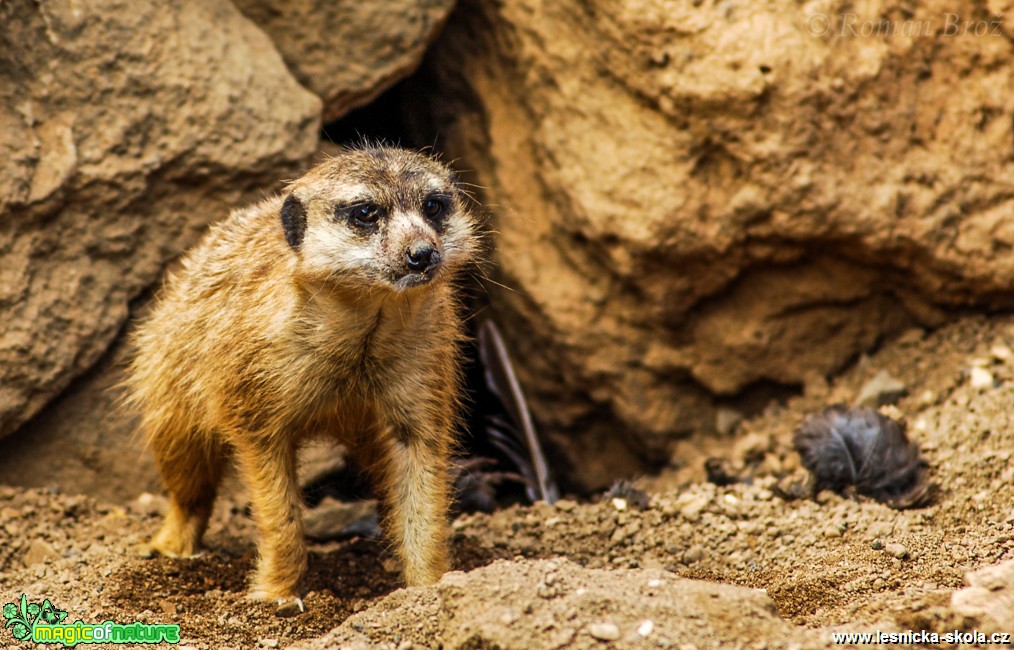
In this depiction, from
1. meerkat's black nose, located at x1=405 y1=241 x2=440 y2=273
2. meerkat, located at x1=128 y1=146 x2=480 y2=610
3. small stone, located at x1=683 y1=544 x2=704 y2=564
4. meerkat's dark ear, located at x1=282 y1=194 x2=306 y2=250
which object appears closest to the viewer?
meerkat's black nose, located at x1=405 y1=241 x2=440 y2=273

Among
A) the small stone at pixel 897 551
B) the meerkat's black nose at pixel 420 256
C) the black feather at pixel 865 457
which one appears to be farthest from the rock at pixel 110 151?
the small stone at pixel 897 551

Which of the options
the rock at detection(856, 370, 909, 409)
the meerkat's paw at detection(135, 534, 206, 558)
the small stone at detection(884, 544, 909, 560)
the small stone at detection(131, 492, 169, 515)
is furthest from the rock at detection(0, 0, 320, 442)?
the small stone at detection(884, 544, 909, 560)

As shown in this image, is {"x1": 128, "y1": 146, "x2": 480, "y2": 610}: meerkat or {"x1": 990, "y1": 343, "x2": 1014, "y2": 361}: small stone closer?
{"x1": 128, "y1": 146, "x2": 480, "y2": 610}: meerkat

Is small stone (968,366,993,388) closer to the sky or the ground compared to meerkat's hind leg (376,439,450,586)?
closer to the sky

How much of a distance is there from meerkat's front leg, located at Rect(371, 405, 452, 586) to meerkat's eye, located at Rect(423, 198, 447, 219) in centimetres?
82

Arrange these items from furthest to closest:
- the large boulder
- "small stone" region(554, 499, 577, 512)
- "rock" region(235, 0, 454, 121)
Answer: "rock" region(235, 0, 454, 121), the large boulder, "small stone" region(554, 499, 577, 512)

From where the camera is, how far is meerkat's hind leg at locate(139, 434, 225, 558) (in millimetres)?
5285

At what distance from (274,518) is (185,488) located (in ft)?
3.17

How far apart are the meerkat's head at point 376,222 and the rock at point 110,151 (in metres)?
1.46

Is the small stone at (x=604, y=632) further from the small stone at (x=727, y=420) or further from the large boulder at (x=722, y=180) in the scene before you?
the small stone at (x=727, y=420)

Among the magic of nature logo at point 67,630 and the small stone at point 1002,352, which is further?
the small stone at point 1002,352

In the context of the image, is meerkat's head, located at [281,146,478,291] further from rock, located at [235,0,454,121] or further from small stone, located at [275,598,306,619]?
rock, located at [235,0,454,121]

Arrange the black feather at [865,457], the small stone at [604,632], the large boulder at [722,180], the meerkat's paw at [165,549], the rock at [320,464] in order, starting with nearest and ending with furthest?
1. the small stone at [604,632]
2. the black feather at [865,457]
3. the meerkat's paw at [165,549]
4. the large boulder at [722,180]
5. the rock at [320,464]

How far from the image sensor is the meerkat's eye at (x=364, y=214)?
433 centimetres
